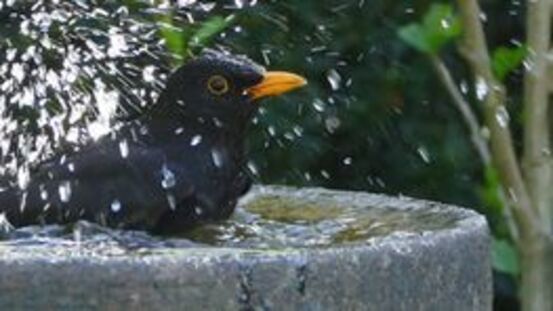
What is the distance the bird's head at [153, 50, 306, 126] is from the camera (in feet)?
15.4

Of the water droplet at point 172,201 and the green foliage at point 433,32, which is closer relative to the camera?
the green foliage at point 433,32

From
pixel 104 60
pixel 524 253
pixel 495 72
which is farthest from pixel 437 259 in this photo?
pixel 104 60

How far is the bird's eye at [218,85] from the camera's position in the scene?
470 cm

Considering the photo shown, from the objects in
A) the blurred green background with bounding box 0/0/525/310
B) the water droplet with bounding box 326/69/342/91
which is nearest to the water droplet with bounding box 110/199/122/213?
the blurred green background with bounding box 0/0/525/310

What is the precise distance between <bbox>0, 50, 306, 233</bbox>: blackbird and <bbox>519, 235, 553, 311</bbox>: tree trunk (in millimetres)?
1538

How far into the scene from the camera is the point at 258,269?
10.9 feet

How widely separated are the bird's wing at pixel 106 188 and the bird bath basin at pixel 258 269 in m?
0.09

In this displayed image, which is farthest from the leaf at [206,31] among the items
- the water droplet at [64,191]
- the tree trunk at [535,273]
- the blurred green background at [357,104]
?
the tree trunk at [535,273]

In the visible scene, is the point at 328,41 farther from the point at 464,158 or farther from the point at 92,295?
the point at 92,295

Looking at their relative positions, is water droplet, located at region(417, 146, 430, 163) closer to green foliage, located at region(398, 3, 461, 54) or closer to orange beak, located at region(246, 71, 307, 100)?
orange beak, located at region(246, 71, 307, 100)

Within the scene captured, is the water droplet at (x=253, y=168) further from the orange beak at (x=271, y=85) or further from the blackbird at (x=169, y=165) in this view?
the orange beak at (x=271, y=85)

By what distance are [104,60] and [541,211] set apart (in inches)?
113

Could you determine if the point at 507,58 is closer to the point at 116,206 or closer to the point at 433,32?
the point at 433,32

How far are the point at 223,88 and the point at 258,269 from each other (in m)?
1.42
